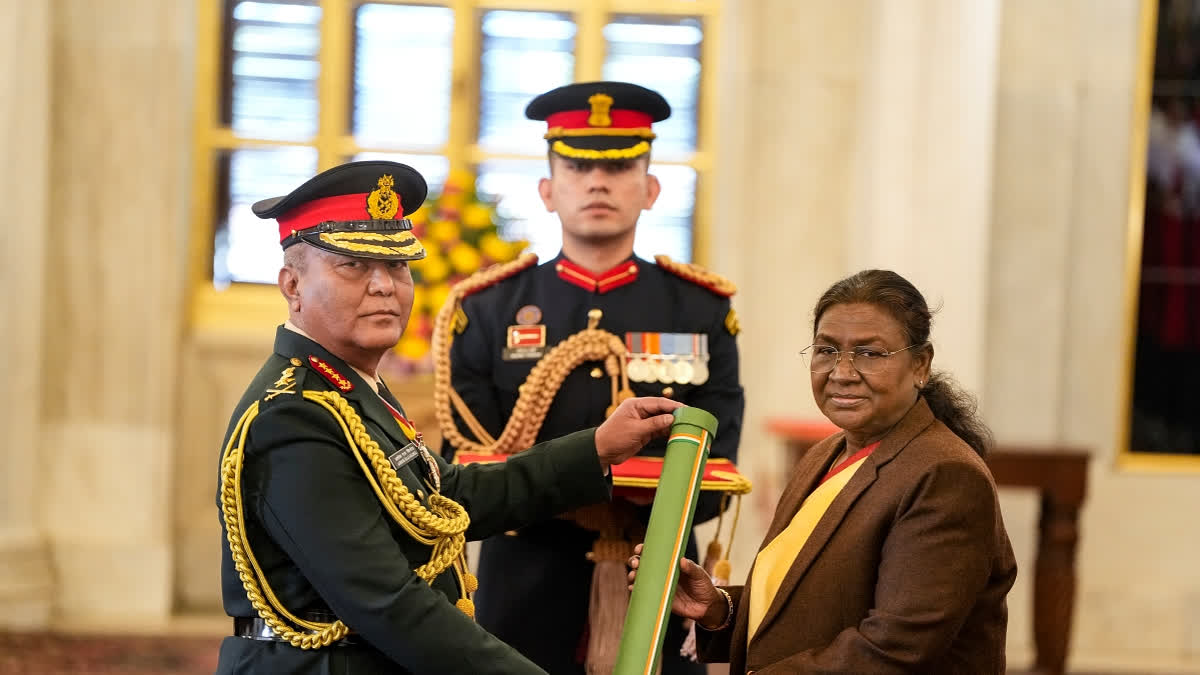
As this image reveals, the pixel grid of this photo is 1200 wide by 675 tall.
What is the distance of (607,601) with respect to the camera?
2.40 m

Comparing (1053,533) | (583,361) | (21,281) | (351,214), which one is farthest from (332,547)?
(21,281)

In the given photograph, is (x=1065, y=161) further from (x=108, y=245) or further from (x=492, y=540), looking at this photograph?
(x=108, y=245)

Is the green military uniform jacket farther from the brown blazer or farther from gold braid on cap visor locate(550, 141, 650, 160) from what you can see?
gold braid on cap visor locate(550, 141, 650, 160)

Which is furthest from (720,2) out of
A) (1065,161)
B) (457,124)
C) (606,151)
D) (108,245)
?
(606,151)

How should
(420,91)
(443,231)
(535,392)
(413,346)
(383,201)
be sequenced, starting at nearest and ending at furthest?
(383,201) < (535,392) < (443,231) < (413,346) < (420,91)

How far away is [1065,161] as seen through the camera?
15.6ft

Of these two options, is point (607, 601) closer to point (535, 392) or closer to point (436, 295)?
point (535, 392)

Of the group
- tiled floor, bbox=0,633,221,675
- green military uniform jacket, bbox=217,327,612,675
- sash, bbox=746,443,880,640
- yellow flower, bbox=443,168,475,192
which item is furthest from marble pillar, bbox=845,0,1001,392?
green military uniform jacket, bbox=217,327,612,675

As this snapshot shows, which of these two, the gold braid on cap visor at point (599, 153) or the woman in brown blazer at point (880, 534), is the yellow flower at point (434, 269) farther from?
the woman in brown blazer at point (880, 534)

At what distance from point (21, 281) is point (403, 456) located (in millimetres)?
3535

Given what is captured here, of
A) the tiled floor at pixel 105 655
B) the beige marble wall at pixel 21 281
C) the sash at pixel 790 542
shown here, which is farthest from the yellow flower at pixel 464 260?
the sash at pixel 790 542

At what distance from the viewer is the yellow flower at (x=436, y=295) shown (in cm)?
429

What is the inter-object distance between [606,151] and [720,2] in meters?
3.01

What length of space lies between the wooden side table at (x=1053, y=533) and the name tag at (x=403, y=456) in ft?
8.39
